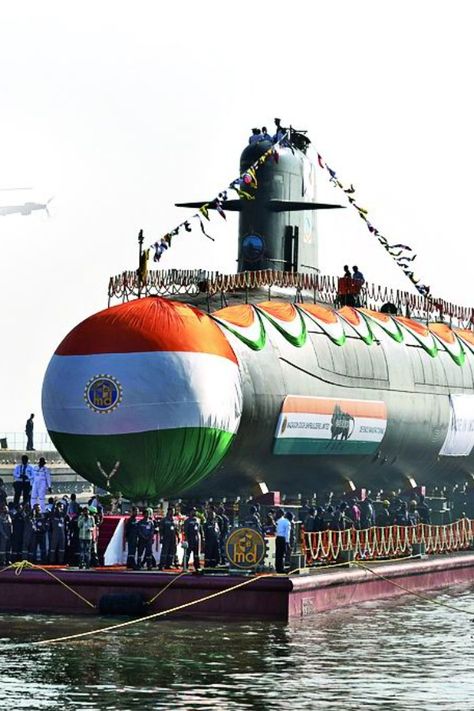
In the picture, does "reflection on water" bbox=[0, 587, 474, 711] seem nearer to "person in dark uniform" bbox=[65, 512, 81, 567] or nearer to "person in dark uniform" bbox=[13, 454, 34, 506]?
"person in dark uniform" bbox=[65, 512, 81, 567]

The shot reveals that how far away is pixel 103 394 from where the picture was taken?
33219mm

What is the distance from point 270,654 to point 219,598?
4454 millimetres

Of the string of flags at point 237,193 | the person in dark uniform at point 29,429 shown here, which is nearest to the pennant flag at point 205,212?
the string of flags at point 237,193

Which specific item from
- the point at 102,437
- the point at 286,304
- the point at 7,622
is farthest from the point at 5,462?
the point at 7,622

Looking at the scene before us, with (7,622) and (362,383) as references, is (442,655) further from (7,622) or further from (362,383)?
(362,383)

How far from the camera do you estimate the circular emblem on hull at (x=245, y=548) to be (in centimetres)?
3044

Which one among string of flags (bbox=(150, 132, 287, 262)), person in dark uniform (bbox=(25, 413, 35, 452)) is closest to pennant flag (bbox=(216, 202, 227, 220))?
string of flags (bbox=(150, 132, 287, 262))

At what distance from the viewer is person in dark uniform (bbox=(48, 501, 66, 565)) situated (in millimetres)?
32750

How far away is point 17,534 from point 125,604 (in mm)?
4104

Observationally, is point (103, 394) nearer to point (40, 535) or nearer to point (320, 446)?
point (40, 535)

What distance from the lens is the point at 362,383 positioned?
41219mm

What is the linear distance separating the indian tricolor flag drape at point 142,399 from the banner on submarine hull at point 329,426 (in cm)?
307

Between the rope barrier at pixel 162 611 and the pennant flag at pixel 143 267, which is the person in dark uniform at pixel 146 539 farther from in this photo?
the pennant flag at pixel 143 267

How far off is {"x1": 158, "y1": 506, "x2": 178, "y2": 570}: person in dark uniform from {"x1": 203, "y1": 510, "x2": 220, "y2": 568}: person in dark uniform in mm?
692
